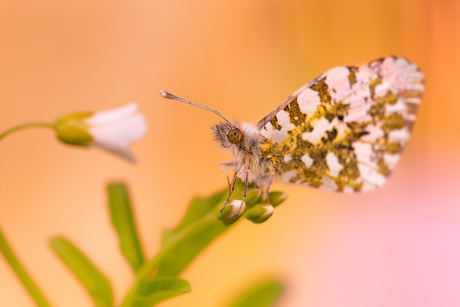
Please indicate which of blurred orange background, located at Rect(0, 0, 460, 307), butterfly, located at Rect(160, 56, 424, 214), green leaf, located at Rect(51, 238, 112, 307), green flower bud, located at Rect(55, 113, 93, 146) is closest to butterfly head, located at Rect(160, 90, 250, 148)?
butterfly, located at Rect(160, 56, 424, 214)

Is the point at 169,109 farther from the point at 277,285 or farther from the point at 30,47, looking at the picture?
the point at 277,285

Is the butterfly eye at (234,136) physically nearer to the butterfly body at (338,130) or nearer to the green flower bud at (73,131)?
the butterfly body at (338,130)

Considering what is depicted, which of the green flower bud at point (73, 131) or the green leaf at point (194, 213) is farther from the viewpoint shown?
the green leaf at point (194, 213)

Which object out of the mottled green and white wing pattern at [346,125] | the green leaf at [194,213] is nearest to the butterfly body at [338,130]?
the mottled green and white wing pattern at [346,125]

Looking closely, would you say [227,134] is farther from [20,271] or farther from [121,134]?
[20,271]

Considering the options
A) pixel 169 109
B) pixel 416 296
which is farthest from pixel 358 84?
pixel 416 296

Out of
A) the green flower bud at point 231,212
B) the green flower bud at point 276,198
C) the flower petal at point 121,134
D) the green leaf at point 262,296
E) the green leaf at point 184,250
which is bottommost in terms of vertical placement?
the green leaf at point 262,296

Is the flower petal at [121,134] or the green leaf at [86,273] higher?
the flower petal at [121,134]
